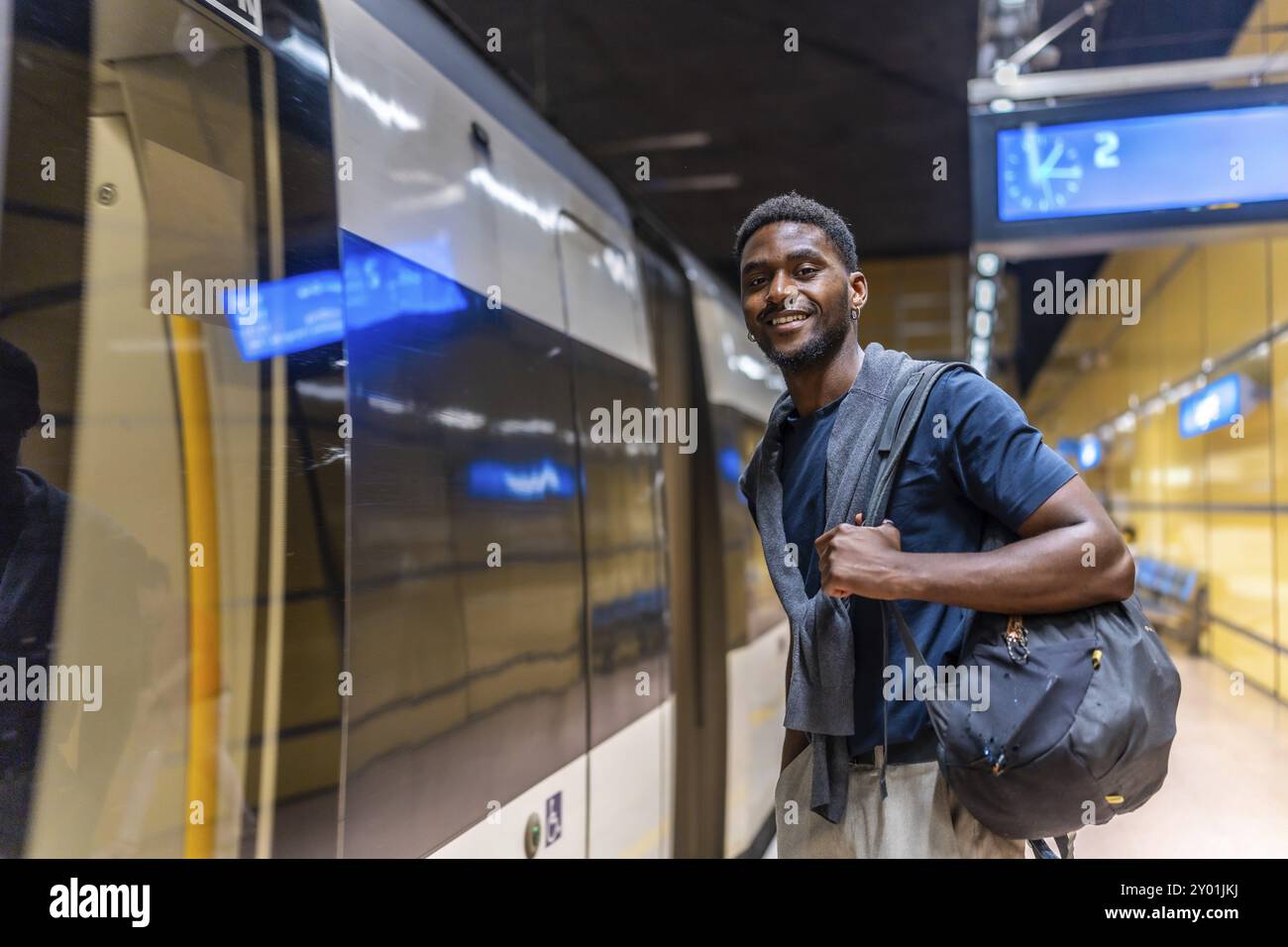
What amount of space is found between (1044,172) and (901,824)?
2.01 m

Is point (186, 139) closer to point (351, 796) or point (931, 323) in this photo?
point (351, 796)

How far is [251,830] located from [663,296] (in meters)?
2.78

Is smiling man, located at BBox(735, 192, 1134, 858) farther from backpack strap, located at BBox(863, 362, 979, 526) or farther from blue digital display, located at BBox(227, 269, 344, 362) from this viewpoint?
blue digital display, located at BBox(227, 269, 344, 362)

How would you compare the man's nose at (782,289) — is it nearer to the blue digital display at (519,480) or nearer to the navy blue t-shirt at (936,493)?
the navy blue t-shirt at (936,493)

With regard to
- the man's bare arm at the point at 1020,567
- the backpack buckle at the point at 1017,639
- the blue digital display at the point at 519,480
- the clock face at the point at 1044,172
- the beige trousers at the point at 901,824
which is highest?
the clock face at the point at 1044,172

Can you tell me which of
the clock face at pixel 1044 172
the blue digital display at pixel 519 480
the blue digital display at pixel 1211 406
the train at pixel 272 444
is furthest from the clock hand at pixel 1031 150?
the blue digital display at pixel 1211 406

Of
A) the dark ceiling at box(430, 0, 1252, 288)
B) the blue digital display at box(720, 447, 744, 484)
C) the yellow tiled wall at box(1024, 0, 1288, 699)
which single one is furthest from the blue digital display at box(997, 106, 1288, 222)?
the blue digital display at box(720, 447, 744, 484)

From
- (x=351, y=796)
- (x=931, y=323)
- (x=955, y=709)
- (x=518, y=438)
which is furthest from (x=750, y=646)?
(x=955, y=709)

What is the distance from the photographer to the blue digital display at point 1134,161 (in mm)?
2729

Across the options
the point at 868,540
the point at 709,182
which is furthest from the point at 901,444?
the point at 709,182

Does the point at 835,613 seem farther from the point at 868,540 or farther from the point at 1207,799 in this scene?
the point at 1207,799

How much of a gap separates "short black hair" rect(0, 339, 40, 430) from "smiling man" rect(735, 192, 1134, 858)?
1.05 m

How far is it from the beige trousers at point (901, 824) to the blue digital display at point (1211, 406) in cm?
462

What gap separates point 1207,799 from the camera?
240 centimetres
